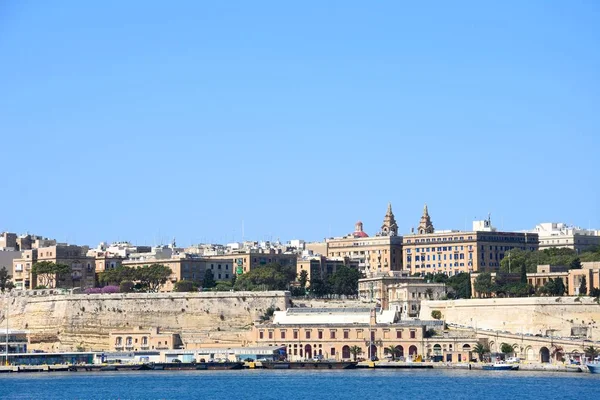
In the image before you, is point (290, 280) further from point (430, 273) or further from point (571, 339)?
point (571, 339)

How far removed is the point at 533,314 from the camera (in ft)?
325

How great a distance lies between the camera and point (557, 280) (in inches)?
4158

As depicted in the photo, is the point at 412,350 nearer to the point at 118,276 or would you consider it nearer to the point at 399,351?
the point at 399,351

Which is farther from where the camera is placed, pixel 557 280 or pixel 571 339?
pixel 557 280

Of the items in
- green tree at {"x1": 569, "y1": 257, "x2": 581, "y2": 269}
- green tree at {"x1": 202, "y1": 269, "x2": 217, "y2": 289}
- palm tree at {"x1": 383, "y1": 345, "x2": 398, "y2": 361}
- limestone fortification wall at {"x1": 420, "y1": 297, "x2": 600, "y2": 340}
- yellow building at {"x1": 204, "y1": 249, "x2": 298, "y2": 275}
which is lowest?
palm tree at {"x1": 383, "y1": 345, "x2": 398, "y2": 361}

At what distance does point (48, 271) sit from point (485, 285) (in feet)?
108

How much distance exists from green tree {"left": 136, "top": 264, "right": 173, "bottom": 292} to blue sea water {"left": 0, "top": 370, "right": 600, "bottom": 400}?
26728 millimetres

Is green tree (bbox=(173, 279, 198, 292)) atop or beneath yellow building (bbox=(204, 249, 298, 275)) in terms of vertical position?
beneath

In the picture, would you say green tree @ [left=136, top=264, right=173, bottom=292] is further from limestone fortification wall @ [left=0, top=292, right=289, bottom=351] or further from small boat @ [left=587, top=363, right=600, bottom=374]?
small boat @ [left=587, top=363, right=600, bottom=374]

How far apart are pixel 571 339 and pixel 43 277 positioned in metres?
45.8

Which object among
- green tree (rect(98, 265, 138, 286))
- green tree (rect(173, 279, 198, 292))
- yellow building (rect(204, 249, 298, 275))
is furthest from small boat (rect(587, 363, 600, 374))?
yellow building (rect(204, 249, 298, 275))

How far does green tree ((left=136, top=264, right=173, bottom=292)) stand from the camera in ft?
395

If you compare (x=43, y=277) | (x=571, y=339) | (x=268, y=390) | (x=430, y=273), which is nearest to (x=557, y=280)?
(x=571, y=339)

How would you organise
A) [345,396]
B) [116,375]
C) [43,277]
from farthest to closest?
[43,277] < [116,375] < [345,396]
